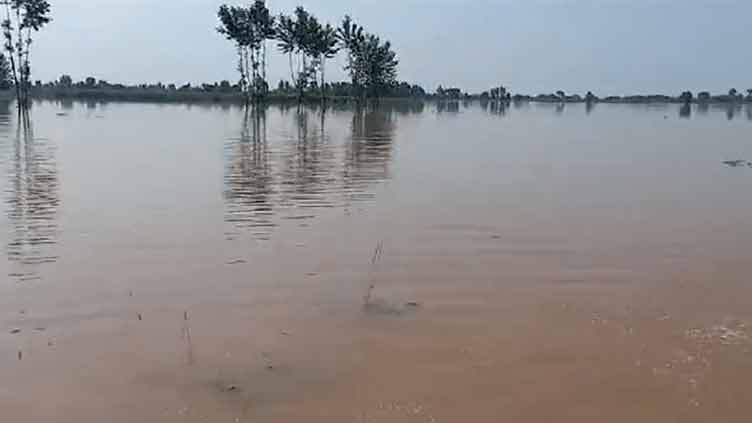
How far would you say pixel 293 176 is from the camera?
14.5 meters

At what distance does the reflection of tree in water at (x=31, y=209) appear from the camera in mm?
Answer: 7531

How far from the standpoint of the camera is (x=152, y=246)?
8195 millimetres

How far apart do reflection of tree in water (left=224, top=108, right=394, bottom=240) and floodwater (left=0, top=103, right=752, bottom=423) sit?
95mm

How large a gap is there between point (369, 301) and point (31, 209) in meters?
6.45

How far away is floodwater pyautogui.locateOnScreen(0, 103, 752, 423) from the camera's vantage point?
4344 millimetres

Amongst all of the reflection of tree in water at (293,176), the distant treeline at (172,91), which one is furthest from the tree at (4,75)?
the reflection of tree in water at (293,176)

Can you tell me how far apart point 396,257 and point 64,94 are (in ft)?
286

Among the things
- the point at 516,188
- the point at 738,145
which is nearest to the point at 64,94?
the point at 738,145

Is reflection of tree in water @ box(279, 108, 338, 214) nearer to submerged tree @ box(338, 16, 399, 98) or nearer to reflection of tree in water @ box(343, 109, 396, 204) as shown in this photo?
reflection of tree in water @ box(343, 109, 396, 204)

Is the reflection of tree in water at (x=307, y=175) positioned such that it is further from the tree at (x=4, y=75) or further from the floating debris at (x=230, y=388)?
the tree at (x=4, y=75)

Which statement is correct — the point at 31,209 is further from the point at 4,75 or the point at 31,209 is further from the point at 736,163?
the point at 4,75

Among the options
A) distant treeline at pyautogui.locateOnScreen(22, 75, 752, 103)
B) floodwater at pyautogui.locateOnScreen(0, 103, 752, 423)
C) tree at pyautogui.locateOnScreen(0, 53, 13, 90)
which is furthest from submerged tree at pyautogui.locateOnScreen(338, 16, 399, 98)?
floodwater at pyautogui.locateOnScreen(0, 103, 752, 423)

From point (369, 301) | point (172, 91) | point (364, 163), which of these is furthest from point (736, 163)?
point (172, 91)

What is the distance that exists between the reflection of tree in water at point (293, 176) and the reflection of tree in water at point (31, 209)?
219 cm
